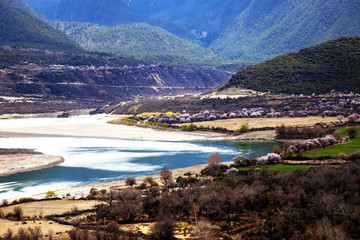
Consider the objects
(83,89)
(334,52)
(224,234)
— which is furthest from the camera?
(83,89)

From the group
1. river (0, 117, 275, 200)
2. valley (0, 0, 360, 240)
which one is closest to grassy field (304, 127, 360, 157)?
valley (0, 0, 360, 240)

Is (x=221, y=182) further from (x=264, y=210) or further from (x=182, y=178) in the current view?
(x=264, y=210)

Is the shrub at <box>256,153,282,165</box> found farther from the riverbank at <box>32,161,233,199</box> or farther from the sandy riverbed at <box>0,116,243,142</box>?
the sandy riverbed at <box>0,116,243,142</box>

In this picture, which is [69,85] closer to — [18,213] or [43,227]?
[18,213]

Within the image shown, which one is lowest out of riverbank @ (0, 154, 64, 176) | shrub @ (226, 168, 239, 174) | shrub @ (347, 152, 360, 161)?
shrub @ (226, 168, 239, 174)

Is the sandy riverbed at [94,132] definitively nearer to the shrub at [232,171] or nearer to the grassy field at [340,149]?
the grassy field at [340,149]

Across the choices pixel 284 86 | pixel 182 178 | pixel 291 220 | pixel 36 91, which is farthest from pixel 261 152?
pixel 36 91

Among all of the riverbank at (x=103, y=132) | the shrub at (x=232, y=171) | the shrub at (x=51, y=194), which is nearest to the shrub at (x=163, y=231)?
the shrub at (x=51, y=194)
